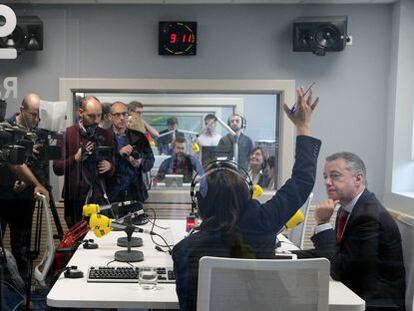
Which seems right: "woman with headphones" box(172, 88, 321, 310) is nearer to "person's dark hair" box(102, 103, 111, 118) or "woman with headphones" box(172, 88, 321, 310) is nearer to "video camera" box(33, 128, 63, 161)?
"person's dark hair" box(102, 103, 111, 118)

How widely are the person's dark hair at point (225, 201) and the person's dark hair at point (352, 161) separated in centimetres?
41

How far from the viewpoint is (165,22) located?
146 cm

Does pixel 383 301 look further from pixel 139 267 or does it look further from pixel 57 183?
pixel 57 183

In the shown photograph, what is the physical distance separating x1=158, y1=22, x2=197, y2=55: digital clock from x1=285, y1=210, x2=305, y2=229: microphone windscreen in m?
0.79

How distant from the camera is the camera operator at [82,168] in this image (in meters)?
1.67

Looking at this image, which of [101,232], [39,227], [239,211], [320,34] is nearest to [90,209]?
[101,232]

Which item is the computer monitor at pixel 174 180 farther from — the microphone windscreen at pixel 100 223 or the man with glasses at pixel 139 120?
the microphone windscreen at pixel 100 223

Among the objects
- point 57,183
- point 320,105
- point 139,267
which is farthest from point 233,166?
point 57,183

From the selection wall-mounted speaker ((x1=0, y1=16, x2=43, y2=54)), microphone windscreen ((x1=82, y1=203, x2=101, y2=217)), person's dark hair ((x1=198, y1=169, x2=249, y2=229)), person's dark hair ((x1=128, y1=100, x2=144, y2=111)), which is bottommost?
microphone windscreen ((x1=82, y1=203, x2=101, y2=217))

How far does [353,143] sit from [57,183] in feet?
4.47

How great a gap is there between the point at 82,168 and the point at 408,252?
4.81 ft

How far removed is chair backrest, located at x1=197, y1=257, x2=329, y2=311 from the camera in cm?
100

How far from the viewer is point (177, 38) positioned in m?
1.45

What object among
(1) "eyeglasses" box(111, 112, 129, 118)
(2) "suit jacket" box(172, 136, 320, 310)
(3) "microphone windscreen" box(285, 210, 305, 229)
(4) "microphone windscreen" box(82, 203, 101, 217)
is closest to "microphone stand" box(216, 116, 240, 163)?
(2) "suit jacket" box(172, 136, 320, 310)
